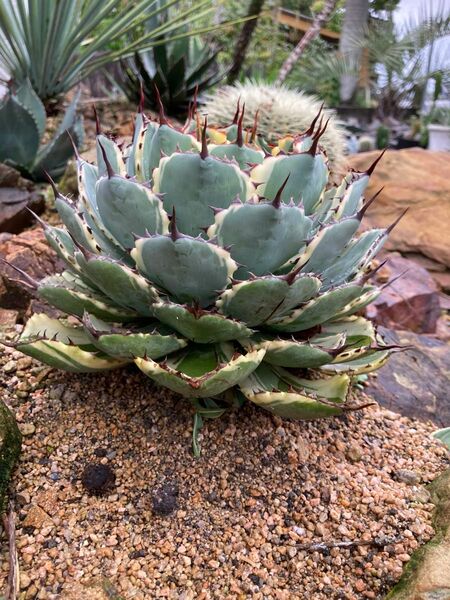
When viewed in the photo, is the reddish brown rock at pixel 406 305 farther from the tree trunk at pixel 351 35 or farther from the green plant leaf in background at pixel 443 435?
the tree trunk at pixel 351 35

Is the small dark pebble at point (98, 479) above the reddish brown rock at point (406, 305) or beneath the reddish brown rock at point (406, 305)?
above

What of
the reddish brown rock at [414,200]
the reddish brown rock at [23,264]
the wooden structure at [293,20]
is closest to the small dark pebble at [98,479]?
the reddish brown rock at [23,264]

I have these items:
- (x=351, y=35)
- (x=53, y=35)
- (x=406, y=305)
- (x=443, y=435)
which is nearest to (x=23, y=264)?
(x=443, y=435)

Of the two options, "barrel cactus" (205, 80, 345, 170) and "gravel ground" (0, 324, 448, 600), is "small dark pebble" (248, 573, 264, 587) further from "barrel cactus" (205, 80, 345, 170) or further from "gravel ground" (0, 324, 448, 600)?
"barrel cactus" (205, 80, 345, 170)

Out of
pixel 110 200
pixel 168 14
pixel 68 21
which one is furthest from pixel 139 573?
pixel 168 14

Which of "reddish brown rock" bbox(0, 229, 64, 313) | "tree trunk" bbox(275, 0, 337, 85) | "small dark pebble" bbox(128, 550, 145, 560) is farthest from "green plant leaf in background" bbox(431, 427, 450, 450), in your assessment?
"tree trunk" bbox(275, 0, 337, 85)

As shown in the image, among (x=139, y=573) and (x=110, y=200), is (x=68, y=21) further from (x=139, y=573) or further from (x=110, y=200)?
(x=139, y=573)

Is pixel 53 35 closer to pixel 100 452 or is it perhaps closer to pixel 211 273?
pixel 211 273

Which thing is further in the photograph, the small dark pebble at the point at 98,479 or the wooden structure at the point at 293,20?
the wooden structure at the point at 293,20
